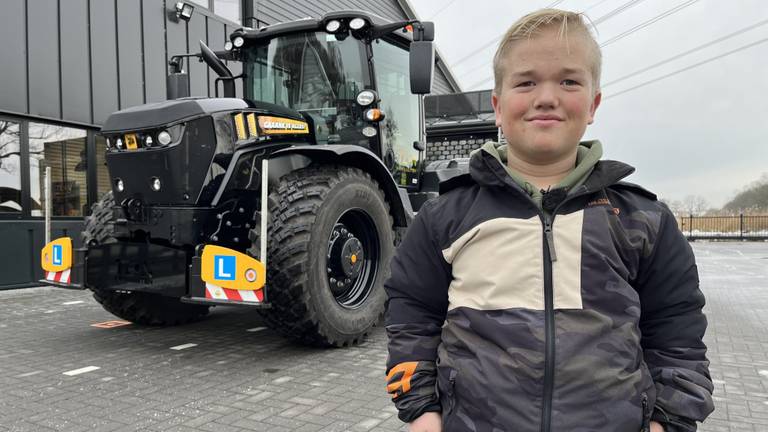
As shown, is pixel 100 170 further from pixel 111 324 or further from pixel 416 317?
pixel 416 317

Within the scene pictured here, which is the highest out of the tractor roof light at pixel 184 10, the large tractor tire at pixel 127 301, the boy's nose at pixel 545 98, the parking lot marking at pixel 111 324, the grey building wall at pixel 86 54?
the tractor roof light at pixel 184 10

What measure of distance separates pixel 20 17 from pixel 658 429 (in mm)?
8900

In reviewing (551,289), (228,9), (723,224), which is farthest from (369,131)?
(723,224)

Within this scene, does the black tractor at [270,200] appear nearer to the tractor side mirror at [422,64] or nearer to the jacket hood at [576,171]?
the tractor side mirror at [422,64]

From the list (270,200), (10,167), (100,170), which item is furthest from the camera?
→ (100,170)

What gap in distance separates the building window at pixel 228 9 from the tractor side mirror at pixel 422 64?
7.85 metres

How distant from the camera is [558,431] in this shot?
131 cm

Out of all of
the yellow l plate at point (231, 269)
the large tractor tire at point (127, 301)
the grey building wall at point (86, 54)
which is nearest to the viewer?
the yellow l plate at point (231, 269)

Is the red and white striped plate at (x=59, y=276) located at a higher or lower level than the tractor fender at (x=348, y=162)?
lower

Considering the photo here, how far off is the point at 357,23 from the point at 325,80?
59cm

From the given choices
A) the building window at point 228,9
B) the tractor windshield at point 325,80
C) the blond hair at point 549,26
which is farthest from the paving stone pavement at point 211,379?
the building window at point 228,9

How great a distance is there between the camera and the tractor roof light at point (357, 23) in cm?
494

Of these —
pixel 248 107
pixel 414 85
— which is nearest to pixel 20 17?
pixel 248 107

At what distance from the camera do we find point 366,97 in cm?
511
